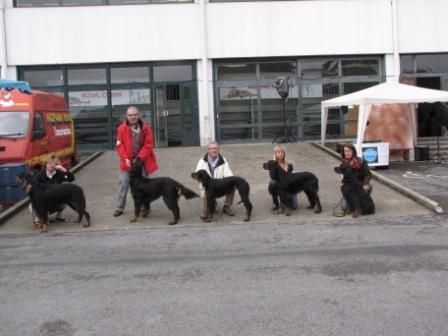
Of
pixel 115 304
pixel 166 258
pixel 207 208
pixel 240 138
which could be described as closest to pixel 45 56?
pixel 240 138

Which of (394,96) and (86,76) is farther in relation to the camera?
(86,76)

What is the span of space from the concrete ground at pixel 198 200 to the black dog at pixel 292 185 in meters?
0.21

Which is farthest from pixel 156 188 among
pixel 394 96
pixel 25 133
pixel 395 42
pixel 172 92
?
pixel 395 42

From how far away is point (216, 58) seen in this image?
2066 cm

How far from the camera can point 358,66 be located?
70.2 ft

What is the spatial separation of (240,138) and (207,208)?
12135 mm

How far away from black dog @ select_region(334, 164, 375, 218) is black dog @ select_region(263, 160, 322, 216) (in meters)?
0.49

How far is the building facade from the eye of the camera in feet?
65.8

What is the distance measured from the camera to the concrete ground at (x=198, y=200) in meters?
9.36

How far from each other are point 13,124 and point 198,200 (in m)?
4.46

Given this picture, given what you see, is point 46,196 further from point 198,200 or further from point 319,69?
point 319,69

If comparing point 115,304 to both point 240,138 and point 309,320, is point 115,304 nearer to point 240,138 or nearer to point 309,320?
point 309,320

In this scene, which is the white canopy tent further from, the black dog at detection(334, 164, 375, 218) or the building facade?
the black dog at detection(334, 164, 375, 218)

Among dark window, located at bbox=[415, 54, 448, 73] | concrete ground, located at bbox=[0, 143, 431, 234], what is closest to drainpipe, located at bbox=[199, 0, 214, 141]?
concrete ground, located at bbox=[0, 143, 431, 234]
